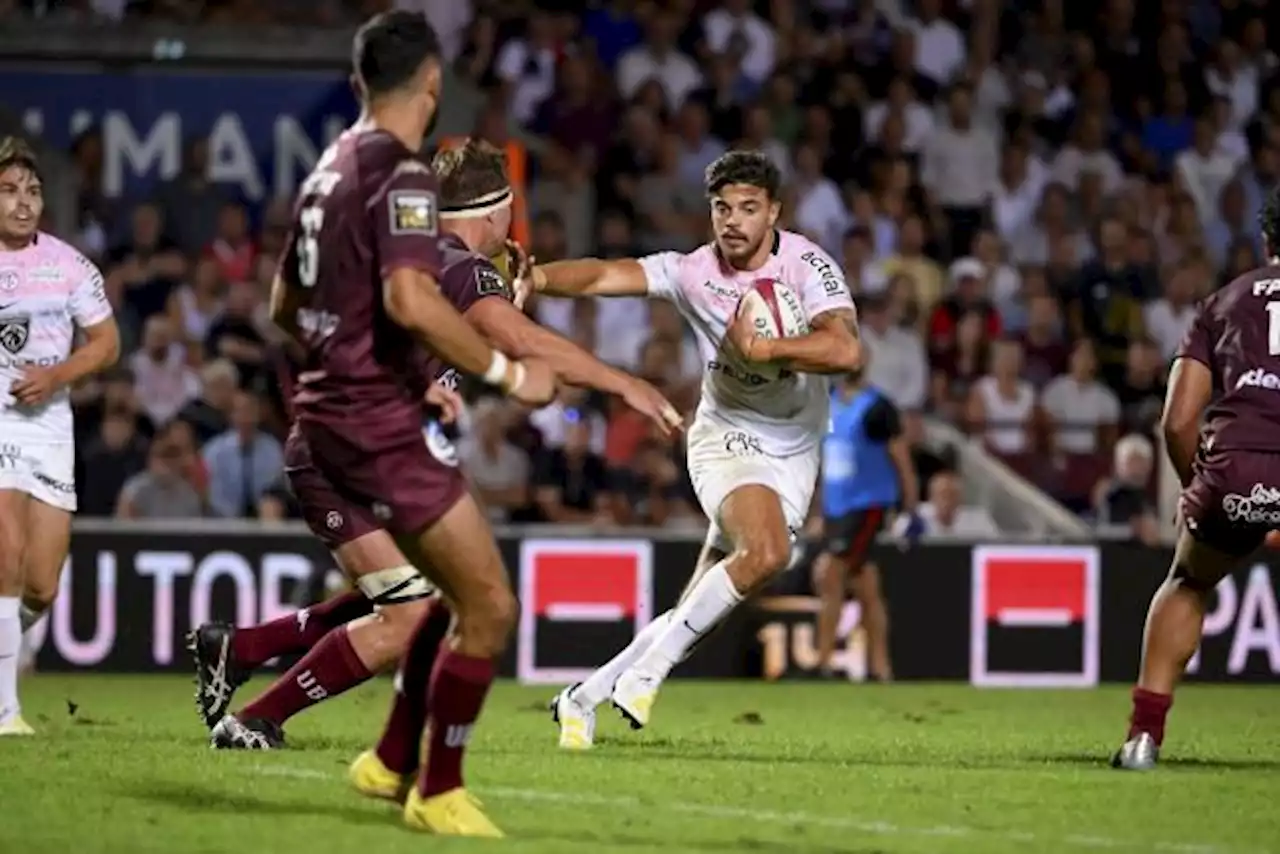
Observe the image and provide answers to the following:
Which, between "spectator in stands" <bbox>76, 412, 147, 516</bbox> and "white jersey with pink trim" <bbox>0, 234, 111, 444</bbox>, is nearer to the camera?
"white jersey with pink trim" <bbox>0, 234, 111, 444</bbox>

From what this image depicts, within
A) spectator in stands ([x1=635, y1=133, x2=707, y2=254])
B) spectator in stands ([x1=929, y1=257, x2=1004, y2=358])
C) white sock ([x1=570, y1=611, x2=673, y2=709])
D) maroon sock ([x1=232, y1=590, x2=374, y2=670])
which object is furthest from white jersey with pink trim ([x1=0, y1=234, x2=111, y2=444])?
spectator in stands ([x1=929, y1=257, x2=1004, y2=358])

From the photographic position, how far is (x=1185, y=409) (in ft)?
35.3

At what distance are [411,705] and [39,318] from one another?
13.4 ft

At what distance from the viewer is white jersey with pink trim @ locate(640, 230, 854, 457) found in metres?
11.9

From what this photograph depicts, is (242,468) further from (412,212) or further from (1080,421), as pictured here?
(412,212)

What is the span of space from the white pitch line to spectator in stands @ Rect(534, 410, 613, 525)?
Answer: 9419 mm

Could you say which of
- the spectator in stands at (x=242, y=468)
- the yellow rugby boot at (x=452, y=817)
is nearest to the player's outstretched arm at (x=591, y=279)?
the yellow rugby boot at (x=452, y=817)

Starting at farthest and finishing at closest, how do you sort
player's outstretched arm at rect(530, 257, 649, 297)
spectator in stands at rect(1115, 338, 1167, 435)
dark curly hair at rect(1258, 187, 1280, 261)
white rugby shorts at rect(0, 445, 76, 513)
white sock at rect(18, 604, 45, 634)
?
spectator in stands at rect(1115, 338, 1167, 435)
white sock at rect(18, 604, 45, 634)
white rugby shorts at rect(0, 445, 76, 513)
player's outstretched arm at rect(530, 257, 649, 297)
dark curly hair at rect(1258, 187, 1280, 261)

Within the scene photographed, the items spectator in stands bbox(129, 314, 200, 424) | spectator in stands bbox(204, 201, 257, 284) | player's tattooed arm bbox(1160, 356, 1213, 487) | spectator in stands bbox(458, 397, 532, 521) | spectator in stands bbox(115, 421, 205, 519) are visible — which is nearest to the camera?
player's tattooed arm bbox(1160, 356, 1213, 487)

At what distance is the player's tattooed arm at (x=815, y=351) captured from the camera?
11.1 metres

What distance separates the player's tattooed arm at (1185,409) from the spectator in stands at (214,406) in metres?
9.89

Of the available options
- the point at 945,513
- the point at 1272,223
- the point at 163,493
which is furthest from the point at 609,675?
the point at 945,513

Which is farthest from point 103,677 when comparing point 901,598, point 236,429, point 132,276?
point 901,598

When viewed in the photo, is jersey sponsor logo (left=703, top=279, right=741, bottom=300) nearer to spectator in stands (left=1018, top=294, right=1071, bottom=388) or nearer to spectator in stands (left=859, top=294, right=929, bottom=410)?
spectator in stands (left=859, top=294, right=929, bottom=410)
